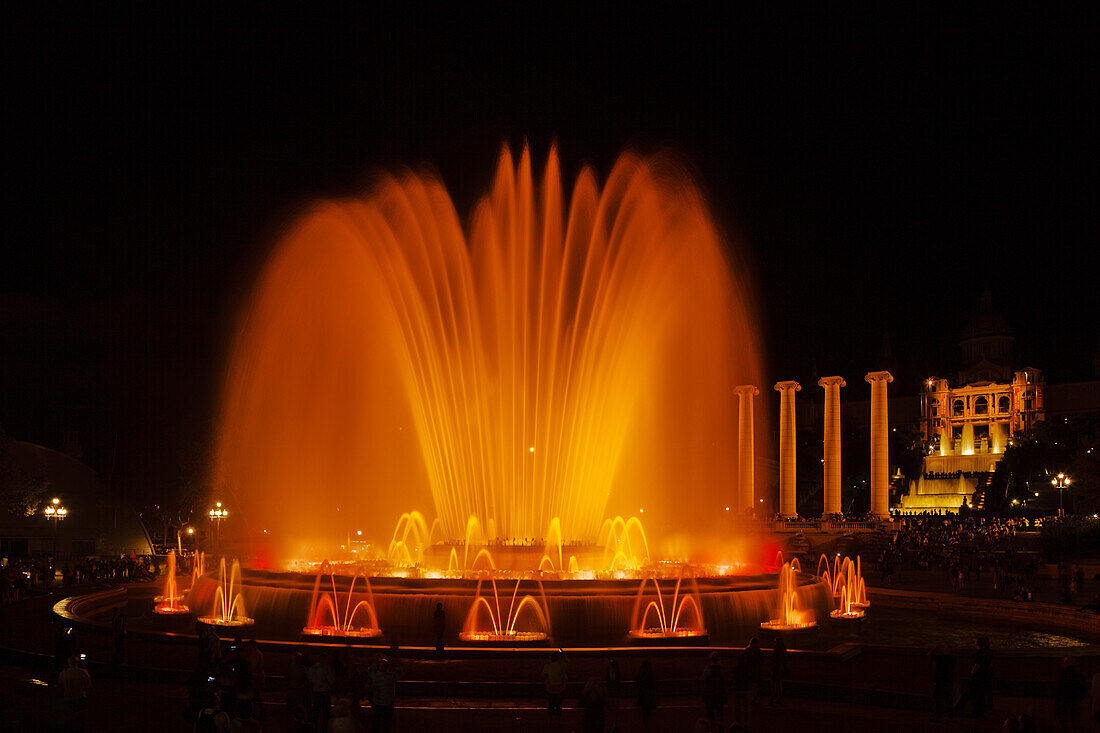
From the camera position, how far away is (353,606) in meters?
19.2

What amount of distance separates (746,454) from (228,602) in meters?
72.7

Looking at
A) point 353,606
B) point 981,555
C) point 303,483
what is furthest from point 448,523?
point 303,483

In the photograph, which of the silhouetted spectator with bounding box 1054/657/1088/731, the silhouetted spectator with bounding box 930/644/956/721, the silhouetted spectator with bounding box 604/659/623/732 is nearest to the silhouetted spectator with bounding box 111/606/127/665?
the silhouetted spectator with bounding box 604/659/623/732

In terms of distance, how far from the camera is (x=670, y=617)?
19281mm

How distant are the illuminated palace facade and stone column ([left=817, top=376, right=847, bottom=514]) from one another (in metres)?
39.3

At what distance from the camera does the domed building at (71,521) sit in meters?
57.5

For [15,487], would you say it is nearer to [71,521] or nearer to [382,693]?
[71,521]

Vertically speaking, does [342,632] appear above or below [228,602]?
below

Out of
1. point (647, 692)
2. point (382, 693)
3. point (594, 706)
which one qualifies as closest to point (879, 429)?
point (647, 692)

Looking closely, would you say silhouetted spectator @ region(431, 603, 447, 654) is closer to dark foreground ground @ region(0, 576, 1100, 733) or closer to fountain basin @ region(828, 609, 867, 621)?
dark foreground ground @ region(0, 576, 1100, 733)

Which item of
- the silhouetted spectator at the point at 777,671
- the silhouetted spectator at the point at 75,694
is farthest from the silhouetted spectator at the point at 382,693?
the silhouetted spectator at the point at 777,671

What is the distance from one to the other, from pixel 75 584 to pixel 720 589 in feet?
87.4

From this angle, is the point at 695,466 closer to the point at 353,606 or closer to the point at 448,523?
the point at 448,523

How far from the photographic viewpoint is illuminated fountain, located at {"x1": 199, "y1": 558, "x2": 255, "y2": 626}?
20.5 m
